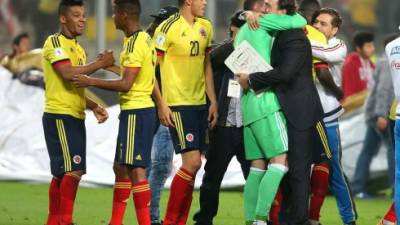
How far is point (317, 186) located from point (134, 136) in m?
1.78

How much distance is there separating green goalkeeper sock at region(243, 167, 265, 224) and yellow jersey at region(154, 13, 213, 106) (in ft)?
2.70

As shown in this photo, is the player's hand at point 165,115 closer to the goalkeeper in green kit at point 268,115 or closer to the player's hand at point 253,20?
the goalkeeper in green kit at point 268,115

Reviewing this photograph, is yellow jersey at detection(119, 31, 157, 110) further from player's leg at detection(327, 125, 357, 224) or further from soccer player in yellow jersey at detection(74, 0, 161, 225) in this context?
player's leg at detection(327, 125, 357, 224)

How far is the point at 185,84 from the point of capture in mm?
10844

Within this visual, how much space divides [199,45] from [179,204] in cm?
128

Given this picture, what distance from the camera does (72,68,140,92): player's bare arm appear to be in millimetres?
10141

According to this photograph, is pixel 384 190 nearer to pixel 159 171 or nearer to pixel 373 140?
pixel 373 140

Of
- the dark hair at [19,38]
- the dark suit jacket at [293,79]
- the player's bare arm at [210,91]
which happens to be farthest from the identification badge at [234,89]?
the dark hair at [19,38]

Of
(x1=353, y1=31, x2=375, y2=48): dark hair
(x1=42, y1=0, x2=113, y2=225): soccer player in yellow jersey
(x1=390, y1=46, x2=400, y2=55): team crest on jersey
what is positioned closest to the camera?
(x1=390, y1=46, x2=400, y2=55): team crest on jersey

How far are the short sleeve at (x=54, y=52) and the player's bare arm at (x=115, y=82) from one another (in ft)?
0.65

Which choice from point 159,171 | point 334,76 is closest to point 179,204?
point 159,171

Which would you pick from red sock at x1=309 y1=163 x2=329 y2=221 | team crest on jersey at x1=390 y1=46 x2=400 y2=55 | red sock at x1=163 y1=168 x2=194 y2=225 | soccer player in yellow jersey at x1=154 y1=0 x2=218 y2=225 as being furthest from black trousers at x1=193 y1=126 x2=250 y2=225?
team crest on jersey at x1=390 y1=46 x2=400 y2=55

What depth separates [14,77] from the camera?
18.0 metres

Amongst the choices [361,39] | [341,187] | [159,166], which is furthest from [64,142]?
[361,39]
